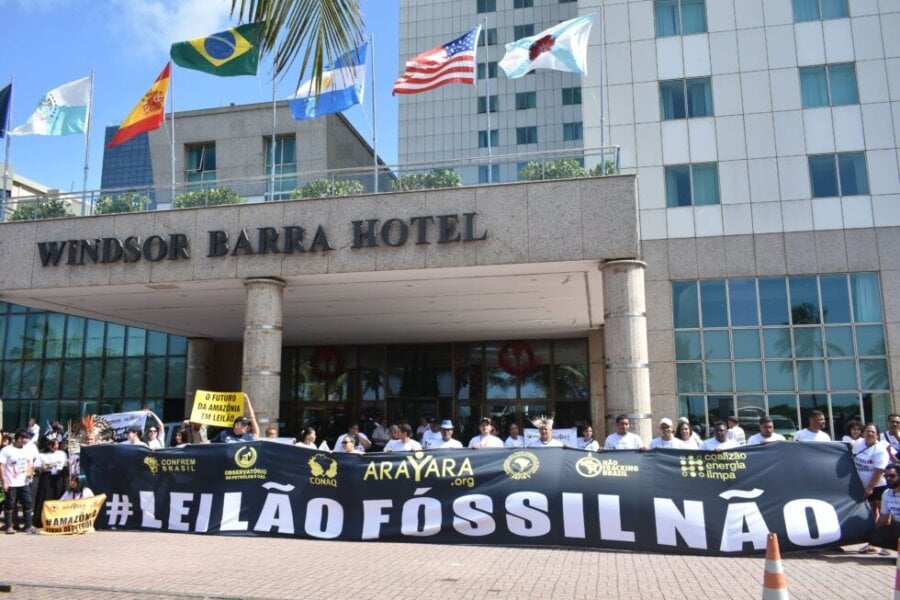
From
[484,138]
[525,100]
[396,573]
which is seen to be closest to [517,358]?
[396,573]

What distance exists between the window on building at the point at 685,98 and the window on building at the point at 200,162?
16322 millimetres

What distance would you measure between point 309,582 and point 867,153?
831 inches

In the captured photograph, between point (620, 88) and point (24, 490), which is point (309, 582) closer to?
point (24, 490)

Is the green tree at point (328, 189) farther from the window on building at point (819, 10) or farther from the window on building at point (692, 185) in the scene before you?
the window on building at point (819, 10)

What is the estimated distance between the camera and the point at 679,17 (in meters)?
23.6

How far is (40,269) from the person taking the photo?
16.8 meters

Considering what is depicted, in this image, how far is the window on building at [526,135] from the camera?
61344mm

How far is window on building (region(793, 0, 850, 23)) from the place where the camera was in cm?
2248

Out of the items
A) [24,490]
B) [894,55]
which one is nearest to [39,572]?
[24,490]

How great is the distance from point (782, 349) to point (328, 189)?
46.6 ft

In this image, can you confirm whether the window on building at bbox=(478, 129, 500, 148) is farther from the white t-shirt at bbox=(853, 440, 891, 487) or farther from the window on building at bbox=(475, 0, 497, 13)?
the white t-shirt at bbox=(853, 440, 891, 487)

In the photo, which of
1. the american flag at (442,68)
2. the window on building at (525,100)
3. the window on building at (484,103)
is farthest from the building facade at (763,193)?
the window on building at (525,100)

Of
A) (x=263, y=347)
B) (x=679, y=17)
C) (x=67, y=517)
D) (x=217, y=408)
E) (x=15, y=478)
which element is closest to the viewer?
(x=67, y=517)

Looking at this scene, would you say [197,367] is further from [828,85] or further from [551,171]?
[828,85]
